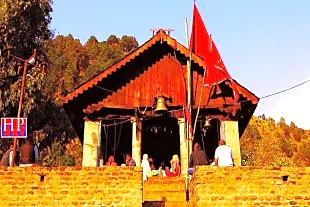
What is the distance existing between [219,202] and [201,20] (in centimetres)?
860

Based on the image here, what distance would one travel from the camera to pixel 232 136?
18422mm

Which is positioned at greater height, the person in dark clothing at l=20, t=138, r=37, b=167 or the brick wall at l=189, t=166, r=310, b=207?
the person in dark clothing at l=20, t=138, r=37, b=167

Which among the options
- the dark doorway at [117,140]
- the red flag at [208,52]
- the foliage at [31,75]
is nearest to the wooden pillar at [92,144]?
the dark doorway at [117,140]

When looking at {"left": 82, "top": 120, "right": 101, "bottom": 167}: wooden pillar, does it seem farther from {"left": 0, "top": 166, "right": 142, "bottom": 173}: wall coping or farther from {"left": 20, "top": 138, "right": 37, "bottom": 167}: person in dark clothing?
{"left": 0, "top": 166, "right": 142, "bottom": 173}: wall coping

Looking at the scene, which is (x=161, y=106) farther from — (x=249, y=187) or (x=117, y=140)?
(x=249, y=187)

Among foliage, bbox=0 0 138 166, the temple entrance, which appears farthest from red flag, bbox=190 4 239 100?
foliage, bbox=0 0 138 166

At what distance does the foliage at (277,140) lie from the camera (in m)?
57.2

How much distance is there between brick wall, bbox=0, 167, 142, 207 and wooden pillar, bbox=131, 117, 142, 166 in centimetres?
660

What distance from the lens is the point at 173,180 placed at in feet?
49.4

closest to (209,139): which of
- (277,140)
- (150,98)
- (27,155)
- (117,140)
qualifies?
(117,140)

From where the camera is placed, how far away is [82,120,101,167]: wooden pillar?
60.6ft

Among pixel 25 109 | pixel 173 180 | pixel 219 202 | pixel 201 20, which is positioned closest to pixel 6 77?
pixel 25 109

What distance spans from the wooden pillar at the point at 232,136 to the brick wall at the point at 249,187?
6.39 meters

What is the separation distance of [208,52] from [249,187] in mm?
7409
